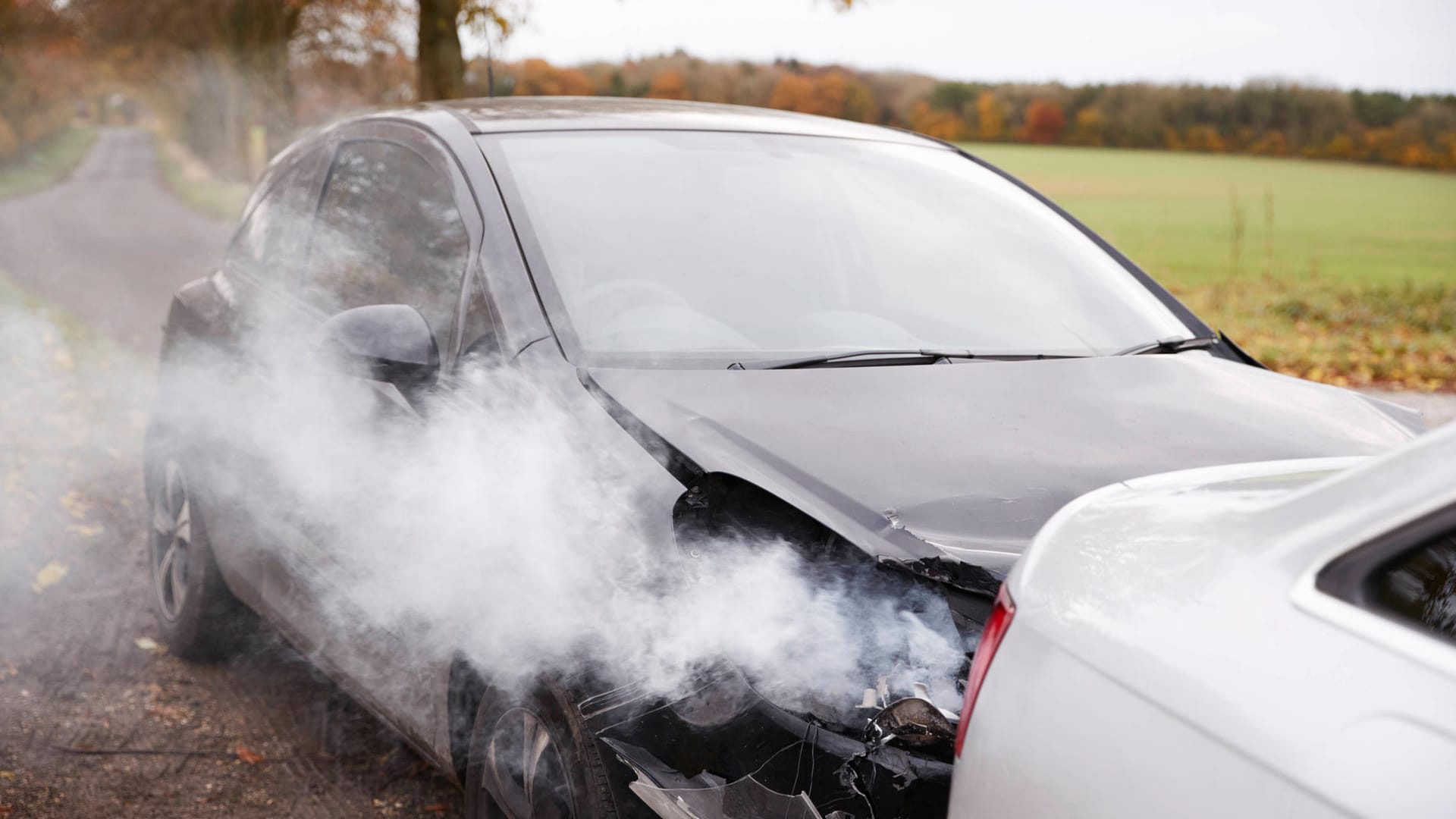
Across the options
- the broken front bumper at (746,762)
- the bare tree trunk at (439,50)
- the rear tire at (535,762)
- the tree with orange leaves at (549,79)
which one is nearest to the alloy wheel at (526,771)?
the rear tire at (535,762)

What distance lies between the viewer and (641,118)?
11.4ft

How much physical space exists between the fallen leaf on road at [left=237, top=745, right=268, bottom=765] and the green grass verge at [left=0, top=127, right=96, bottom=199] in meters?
29.9

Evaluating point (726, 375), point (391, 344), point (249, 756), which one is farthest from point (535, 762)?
point (249, 756)

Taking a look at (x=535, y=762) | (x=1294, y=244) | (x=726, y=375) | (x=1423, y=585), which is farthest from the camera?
(x=1294, y=244)

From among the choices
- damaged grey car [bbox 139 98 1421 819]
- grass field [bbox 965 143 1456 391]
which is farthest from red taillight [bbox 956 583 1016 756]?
grass field [bbox 965 143 1456 391]

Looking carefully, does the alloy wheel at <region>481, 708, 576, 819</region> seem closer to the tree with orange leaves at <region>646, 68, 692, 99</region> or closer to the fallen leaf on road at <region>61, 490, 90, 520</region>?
the fallen leaf on road at <region>61, 490, 90, 520</region>

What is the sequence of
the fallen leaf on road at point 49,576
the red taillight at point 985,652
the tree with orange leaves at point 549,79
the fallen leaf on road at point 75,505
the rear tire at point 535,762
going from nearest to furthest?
the red taillight at point 985,652
the rear tire at point 535,762
the fallen leaf on road at point 49,576
the fallen leaf on road at point 75,505
the tree with orange leaves at point 549,79

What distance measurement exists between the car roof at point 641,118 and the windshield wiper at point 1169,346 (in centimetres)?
110

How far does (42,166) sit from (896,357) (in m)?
46.3

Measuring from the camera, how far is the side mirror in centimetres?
268

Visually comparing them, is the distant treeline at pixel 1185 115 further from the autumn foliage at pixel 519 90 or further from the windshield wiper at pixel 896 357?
the windshield wiper at pixel 896 357

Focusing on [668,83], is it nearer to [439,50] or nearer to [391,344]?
[439,50]

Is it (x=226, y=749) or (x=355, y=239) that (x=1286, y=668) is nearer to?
(x=355, y=239)

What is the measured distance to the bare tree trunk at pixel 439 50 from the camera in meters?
10.1
